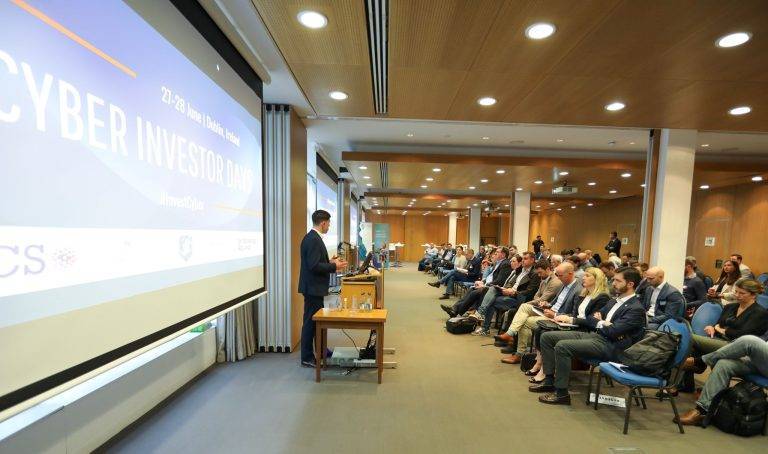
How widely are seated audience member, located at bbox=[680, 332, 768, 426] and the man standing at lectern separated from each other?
11.0ft

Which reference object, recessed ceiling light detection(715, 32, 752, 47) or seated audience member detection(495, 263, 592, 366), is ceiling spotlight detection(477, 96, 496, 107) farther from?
seated audience member detection(495, 263, 592, 366)

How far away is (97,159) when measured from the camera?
4.66 ft

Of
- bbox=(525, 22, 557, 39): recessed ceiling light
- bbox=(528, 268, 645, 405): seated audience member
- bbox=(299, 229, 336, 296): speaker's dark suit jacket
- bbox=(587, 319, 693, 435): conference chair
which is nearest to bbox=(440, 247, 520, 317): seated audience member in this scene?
bbox=(528, 268, 645, 405): seated audience member

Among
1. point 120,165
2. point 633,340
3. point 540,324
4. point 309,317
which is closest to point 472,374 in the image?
point 540,324

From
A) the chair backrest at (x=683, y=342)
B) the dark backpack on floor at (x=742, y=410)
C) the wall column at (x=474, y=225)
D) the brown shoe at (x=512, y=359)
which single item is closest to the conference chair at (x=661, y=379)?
the chair backrest at (x=683, y=342)

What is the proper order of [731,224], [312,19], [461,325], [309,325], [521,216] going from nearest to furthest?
1. [312,19]
2. [309,325]
3. [461,325]
4. [731,224]
5. [521,216]

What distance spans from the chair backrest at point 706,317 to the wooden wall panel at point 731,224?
294 inches

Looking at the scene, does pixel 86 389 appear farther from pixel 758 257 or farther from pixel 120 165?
pixel 758 257

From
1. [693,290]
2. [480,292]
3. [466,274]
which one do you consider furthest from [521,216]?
[693,290]

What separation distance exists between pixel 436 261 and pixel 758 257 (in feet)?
28.4

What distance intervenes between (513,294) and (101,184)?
194 inches

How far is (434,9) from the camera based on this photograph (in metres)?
2.01

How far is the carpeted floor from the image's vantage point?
2.39 meters

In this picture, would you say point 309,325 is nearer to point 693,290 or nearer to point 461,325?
point 461,325
